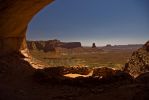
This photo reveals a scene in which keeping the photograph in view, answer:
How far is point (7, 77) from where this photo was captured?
13.5 meters

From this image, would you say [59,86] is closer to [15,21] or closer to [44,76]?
[44,76]

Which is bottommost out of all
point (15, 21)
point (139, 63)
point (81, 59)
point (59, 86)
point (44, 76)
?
point (81, 59)

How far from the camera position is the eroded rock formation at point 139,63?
49.6ft

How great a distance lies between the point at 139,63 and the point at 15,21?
20.9 feet

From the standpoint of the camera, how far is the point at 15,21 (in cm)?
1530

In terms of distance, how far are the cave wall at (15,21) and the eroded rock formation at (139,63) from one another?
513 centimetres

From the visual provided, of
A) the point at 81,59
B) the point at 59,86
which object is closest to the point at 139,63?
the point at 59,86

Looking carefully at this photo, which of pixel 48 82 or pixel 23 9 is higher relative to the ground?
pixel 23 9

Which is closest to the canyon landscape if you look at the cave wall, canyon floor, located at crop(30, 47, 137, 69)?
the cave wall

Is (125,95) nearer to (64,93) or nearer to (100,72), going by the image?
(64,93)

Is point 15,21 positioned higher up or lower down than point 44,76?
higher up

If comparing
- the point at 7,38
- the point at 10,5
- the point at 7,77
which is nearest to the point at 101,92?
the point at 7,77

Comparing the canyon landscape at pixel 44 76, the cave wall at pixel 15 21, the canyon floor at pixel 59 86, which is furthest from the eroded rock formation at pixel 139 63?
the cave wall at pixel 15 21

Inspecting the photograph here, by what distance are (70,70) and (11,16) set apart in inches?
159
